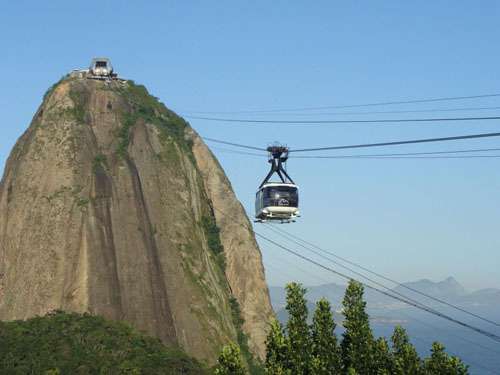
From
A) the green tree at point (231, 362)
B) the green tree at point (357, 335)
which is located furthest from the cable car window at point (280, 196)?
the green tree at point (231, 362)

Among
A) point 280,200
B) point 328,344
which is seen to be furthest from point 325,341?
point 280,200

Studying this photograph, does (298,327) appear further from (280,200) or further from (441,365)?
(280,200)

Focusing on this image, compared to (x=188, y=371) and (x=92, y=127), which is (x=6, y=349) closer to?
(x=188, y=371)

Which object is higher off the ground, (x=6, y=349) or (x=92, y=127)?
(x=92, y=127)

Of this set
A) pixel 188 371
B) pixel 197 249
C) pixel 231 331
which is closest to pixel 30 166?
pixel 197 249

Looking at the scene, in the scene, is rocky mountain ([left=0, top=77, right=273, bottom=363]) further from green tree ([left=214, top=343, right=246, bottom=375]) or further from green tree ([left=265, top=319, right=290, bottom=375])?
green tree ([left=214, top=343, right=246, bottom=375])

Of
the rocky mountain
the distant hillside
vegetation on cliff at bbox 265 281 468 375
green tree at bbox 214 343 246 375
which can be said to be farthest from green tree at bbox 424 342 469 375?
the rocky mountain
